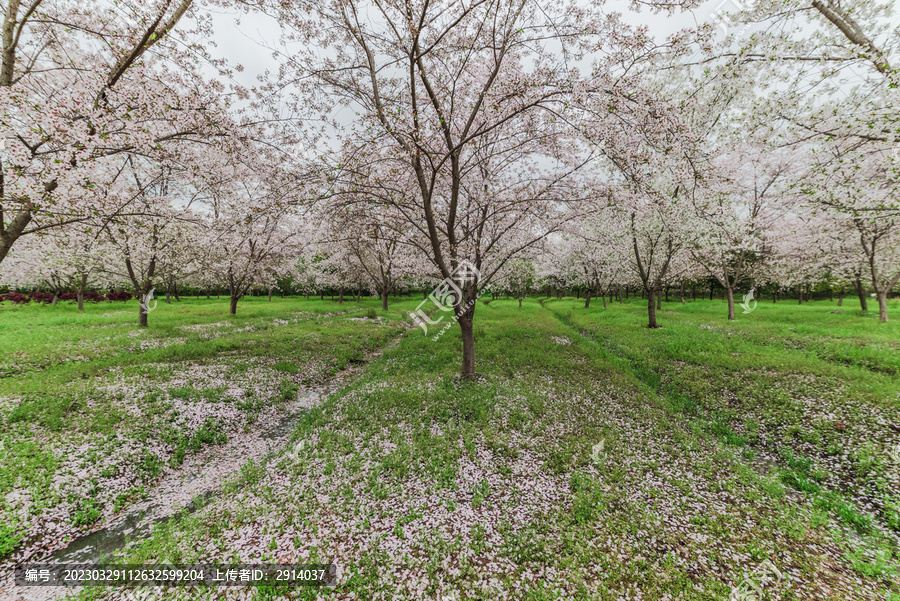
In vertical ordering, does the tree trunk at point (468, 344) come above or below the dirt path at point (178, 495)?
above

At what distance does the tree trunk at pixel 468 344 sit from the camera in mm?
12102

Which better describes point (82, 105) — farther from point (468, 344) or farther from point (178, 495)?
point (468, 344)

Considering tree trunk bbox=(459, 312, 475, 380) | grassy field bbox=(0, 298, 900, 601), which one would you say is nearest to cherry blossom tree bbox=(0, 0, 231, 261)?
grassy field bbox=(0, 298, 900, 601)

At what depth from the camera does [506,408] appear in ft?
31.5

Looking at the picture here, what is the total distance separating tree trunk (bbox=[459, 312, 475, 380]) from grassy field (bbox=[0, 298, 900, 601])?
0.64 m

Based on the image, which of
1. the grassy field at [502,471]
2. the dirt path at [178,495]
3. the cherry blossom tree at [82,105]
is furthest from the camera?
the cherry blossom tree at [82,105]

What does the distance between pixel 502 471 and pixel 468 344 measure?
588 centimetres

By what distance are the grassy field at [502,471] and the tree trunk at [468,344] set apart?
2.10 ft

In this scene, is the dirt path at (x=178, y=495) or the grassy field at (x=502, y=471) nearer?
the grassy field at (x=502, y=471)

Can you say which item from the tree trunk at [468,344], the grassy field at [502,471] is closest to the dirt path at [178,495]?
the grassy field at [502,471]

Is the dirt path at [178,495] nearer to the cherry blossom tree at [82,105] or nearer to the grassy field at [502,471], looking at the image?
the grassy field at [502,471]

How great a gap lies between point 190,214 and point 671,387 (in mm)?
22818

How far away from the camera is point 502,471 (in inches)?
263

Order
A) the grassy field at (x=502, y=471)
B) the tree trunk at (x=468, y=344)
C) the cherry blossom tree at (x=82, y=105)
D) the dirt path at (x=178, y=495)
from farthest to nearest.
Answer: the tree trunk at (x=468, y=344) < the cherry blossom tree at (x=82, y=105) < the dirt path at (x=178, y=495) < the grassy field at (x=502, y=471)
